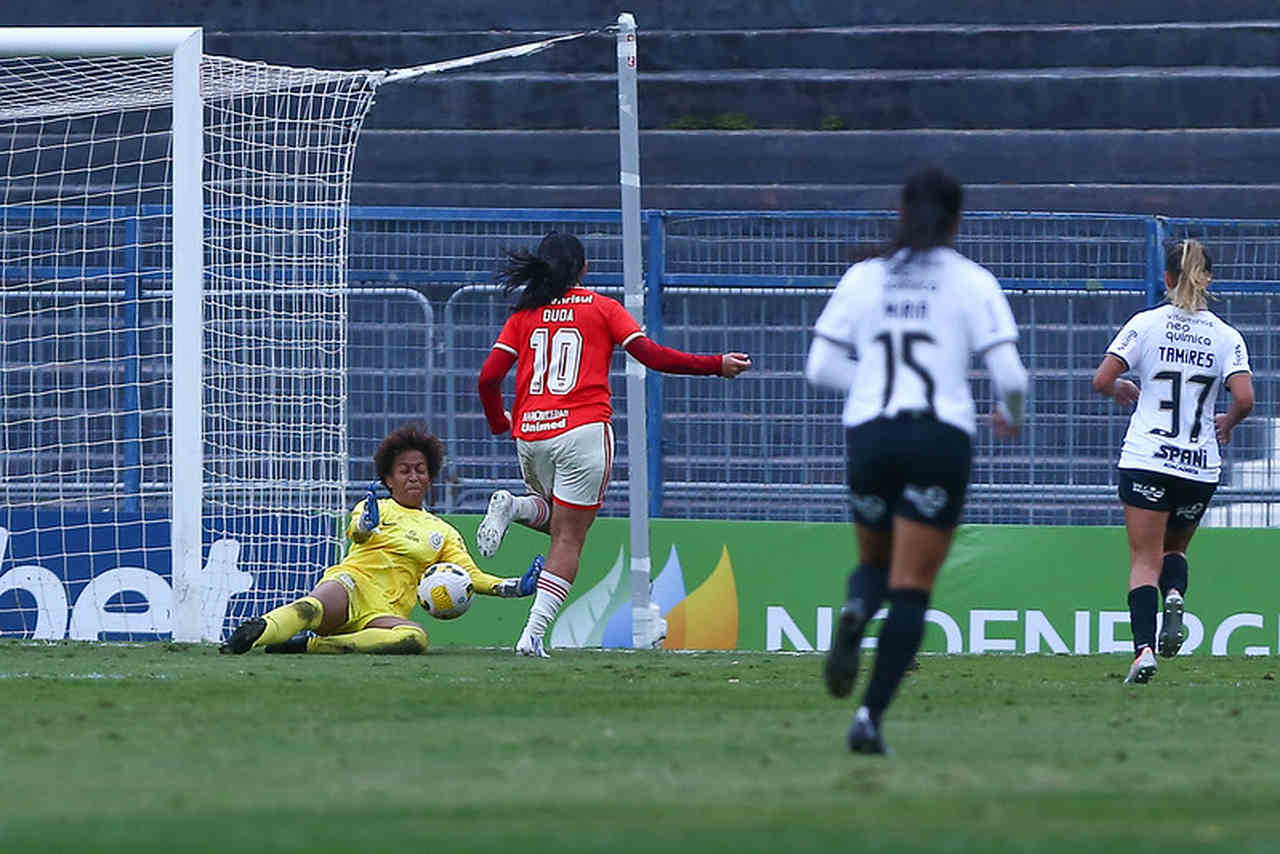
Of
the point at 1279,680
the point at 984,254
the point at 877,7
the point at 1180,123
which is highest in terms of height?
the point at 877,7

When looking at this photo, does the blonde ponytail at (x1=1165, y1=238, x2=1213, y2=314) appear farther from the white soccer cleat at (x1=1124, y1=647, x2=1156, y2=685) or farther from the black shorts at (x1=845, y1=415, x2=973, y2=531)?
the black shorts at (x1=845, y1=415, x2=973, y2=531)

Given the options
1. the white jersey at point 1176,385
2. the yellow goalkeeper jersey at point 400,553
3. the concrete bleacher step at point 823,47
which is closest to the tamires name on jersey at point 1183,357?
the white jersey at point 1176,385

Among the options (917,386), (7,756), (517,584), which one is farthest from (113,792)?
(517,584)

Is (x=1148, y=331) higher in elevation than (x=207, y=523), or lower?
higher

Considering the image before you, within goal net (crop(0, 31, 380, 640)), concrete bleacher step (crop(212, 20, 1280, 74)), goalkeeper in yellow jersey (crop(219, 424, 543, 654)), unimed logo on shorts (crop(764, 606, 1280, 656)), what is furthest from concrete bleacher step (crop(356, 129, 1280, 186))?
goalkeeper in yellow jersey (crop(219, 424, 543, 654))

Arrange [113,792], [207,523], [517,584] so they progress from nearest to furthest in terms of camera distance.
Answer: [113,792] < [517,584] < [207,523]

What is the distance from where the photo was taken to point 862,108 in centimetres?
1911

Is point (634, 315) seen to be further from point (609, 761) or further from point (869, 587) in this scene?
point (609, 761)

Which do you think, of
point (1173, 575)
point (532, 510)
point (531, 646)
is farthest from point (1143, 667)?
point (532, 510)

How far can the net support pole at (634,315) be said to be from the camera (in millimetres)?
12219

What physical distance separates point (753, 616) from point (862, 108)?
296 inches

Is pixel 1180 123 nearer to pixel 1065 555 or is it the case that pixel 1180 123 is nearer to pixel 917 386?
pixel 1065 555

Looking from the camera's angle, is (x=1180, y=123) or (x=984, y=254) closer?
(x=984, y=254)

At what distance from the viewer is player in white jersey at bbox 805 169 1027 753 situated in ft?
19.9
